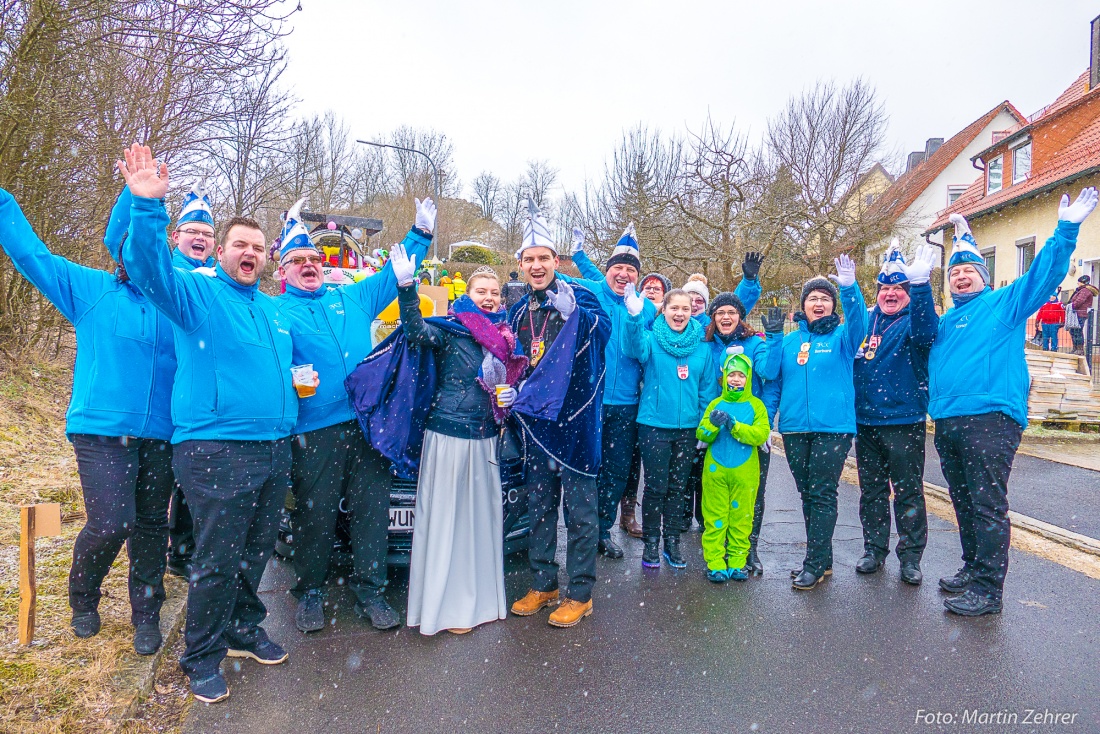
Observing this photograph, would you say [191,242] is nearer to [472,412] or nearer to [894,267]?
[472,412]

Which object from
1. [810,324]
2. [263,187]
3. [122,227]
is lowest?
[810,324]

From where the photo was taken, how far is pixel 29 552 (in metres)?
3.23

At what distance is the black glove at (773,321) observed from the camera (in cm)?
501

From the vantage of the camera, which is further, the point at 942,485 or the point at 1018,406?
the point at 942,485

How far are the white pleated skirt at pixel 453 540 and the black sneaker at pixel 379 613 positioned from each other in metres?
0.11

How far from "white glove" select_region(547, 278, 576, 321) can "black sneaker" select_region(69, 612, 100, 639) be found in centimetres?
290

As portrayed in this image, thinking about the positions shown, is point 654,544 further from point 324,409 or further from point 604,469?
point 324,409

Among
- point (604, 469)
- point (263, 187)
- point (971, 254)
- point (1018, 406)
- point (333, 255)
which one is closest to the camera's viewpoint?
point (1018, 406)

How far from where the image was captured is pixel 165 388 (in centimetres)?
339

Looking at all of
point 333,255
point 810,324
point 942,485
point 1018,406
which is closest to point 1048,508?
point 942,485

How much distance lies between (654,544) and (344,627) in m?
2.18

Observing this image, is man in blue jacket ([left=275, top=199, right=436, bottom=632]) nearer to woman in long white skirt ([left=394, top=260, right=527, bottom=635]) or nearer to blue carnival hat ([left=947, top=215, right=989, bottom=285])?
woman in long white skirt ([left=394, top=260, right=527, bottom=635])

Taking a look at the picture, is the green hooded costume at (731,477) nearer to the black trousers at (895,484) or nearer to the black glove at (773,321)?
the black glove at (773,321)

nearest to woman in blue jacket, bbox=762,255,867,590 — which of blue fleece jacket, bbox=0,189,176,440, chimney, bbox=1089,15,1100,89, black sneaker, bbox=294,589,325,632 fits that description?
black sneaker, bbox=294,589,325,632
